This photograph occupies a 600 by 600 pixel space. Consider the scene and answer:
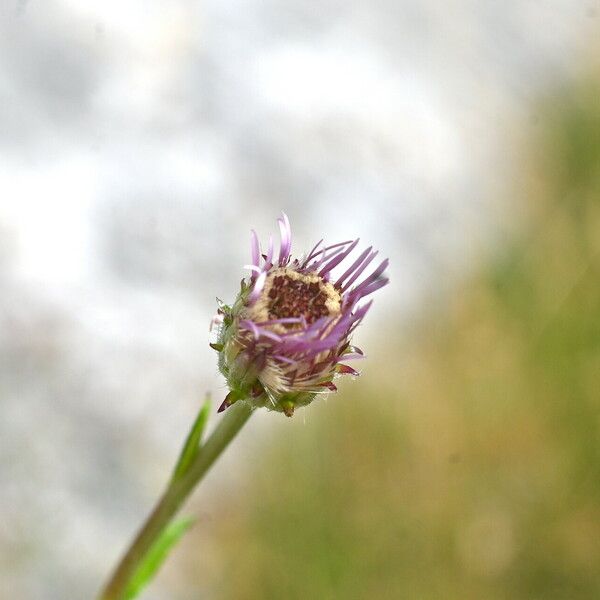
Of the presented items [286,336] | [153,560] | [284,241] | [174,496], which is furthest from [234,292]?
[286,336]

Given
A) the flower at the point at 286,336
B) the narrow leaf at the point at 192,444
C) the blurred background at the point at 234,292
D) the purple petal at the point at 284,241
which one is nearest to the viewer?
the flower at the point at 286,336

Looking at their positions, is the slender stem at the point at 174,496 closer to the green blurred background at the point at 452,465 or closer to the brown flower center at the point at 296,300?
the brown flower center at the point at 296,300

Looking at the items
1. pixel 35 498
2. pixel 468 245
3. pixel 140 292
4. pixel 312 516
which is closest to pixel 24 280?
pixel 140 292

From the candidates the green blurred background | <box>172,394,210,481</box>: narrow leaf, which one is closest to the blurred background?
the green blurred background

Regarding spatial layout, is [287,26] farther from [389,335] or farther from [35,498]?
[35,498]

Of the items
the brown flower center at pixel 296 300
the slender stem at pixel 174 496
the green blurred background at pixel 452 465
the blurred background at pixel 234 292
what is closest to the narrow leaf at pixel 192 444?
the slender stem at pixel 174 496
